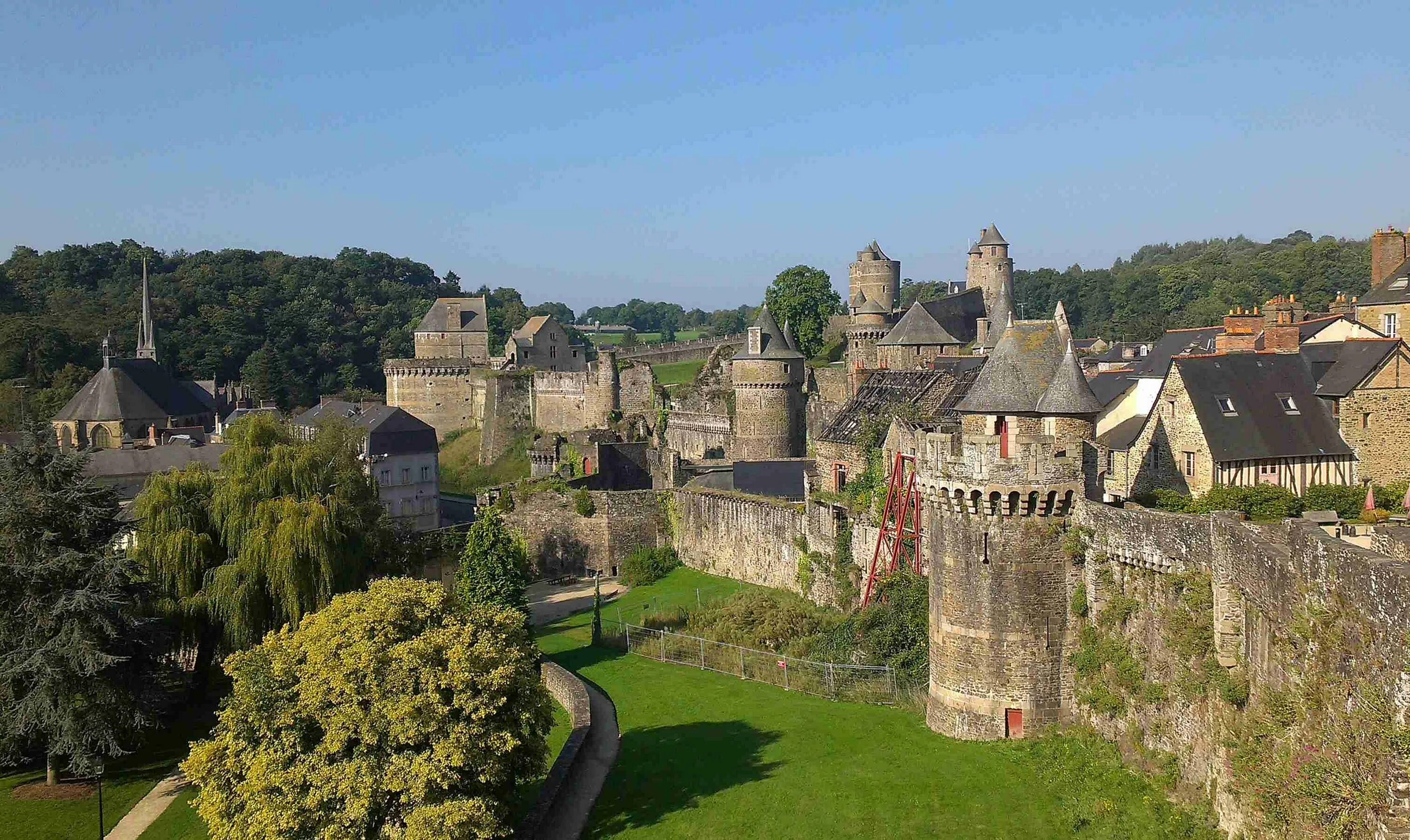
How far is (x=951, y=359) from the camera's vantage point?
42.2 m

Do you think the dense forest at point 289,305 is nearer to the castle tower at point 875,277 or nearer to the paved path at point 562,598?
the castle tower at point 875,277

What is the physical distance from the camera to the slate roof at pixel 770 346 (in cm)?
4834

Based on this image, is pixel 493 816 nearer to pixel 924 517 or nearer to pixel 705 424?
pixel 924 517

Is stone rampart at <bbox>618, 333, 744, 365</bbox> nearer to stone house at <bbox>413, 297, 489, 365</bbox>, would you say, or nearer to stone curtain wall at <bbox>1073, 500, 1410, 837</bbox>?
stone house at <bbox>413, 297, 489, 365</bbox>

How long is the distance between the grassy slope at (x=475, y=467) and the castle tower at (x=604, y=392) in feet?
14.6

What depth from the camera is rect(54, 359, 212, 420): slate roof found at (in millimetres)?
69125

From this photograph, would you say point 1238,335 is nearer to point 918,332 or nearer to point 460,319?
point 918,332

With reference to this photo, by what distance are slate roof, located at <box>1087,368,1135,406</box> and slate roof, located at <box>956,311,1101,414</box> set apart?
11.9 metres

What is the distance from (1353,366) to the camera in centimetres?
2883

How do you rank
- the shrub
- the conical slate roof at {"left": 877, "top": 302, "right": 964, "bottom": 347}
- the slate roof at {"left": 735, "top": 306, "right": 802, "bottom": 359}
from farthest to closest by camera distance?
the conical slate roof at {"left": 877, "top": 302, "right": 964, "bottom": 347}
the slate roof at {"left": 735, "top": 306, "right": 802, "bottom": 359}
the shrub

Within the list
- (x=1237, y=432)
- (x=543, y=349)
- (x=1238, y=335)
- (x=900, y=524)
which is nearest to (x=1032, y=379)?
(x=900, y=524)

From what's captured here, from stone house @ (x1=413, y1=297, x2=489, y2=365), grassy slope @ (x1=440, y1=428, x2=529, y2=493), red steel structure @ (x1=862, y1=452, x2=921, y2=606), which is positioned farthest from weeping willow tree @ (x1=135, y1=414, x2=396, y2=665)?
stone house @ (x1=413, y1=297, x2=489, y2=365)

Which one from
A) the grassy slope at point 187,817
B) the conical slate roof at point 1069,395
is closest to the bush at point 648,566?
the grassy slope at point 187,817

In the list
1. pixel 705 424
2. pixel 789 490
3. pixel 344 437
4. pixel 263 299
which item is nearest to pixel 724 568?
pixel 789 490
